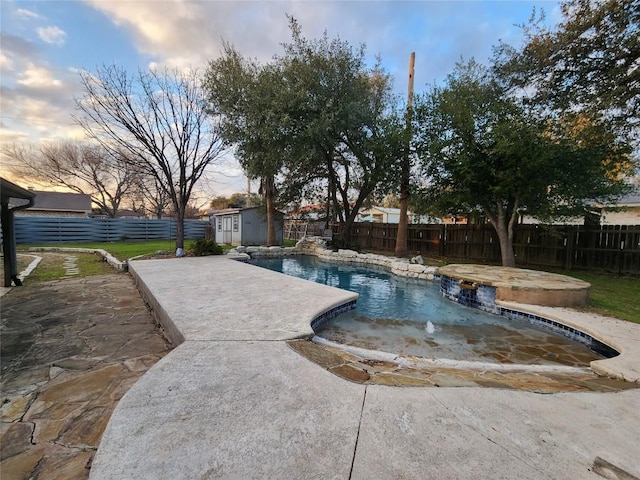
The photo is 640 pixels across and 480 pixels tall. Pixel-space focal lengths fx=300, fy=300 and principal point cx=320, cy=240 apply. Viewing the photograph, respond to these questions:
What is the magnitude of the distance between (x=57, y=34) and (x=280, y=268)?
857cm

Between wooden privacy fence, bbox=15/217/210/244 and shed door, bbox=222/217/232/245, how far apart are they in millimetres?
3991

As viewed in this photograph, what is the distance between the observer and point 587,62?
23.4 ft

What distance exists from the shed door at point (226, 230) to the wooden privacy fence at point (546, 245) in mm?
9773

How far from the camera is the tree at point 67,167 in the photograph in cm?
2190

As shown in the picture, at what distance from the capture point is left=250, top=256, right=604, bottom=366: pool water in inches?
147

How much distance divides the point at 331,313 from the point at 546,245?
27.4 ft

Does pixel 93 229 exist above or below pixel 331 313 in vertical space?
above

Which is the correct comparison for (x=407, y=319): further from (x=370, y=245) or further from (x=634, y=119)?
(x=370, y=245)

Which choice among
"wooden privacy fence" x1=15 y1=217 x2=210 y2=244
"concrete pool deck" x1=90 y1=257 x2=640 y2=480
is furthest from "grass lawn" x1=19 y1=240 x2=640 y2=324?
"wooden privacy fence" x1=15 y1=217 x2=210 y2=244

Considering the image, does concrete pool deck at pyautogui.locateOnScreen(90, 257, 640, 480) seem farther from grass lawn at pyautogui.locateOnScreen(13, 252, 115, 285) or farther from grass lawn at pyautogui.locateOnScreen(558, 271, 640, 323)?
grass lawn at pyautogui.locateOnScreen(13, 252, 115, 285)

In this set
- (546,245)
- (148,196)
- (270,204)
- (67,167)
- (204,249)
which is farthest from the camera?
(148,196)

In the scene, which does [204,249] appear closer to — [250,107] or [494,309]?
[250,107]

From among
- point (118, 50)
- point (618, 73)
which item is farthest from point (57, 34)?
point (618, 73)

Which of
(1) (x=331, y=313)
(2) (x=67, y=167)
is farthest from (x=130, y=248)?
(2) (x=67, y=167)
